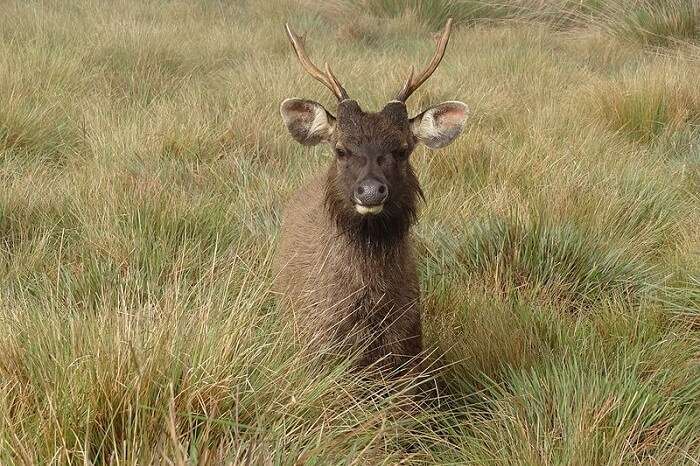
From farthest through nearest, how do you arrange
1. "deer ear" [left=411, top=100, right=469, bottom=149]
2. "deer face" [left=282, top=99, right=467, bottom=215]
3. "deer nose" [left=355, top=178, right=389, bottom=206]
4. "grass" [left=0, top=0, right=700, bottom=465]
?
1. "deer ear" [left=411, top=100, right=469, bottom=149]
2. "deer face" [left=282, top=99, right=467, bottom=215]
3. "deer nose" [left=355, top=178, right=389, bottom=206]
4. "grass" [left=0, top=0, right=700, bottom=465]

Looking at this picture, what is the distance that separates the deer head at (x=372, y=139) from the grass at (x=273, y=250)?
20.9 inches

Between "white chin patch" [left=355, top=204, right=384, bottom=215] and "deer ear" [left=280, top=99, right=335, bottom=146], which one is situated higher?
"deer ear" [left=280, top=99, right=335, bottom=146]

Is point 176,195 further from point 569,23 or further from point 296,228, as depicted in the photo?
point 569,23

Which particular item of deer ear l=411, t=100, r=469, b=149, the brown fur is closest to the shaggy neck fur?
the brown fur

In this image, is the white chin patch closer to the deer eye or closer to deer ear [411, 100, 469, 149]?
the deer eye

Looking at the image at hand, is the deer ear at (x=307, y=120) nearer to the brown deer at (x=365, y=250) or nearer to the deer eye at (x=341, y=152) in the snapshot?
the brown deer at (x=365, y=250)

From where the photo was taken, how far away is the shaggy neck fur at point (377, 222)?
3.25m

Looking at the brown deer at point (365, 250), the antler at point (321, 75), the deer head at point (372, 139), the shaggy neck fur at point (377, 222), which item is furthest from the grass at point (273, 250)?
the antler at point (321, 75)

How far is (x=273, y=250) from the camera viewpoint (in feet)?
12.9

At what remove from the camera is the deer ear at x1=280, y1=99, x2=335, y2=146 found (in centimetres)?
359

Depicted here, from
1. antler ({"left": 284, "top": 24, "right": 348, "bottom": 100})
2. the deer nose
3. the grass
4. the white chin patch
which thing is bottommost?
the grass

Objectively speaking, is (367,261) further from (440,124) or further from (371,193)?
(440,124)

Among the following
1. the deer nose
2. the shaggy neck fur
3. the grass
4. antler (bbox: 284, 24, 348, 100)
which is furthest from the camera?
antler (bbox: 284, 24, 348, 100)

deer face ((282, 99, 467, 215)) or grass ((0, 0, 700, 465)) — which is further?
deer face ((282, 99, 467, 215))
